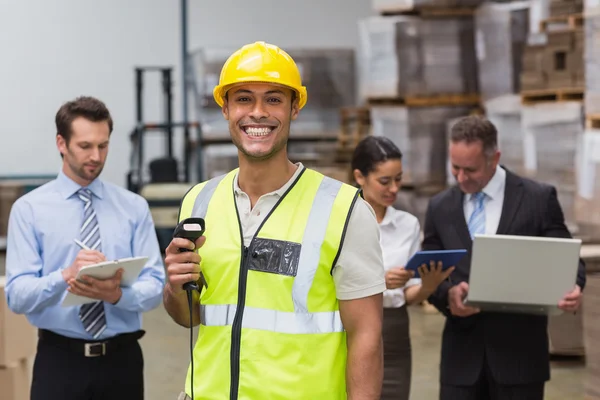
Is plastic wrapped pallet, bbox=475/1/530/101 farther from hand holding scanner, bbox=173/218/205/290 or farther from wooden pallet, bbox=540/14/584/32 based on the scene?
hand holding scanner, bbox=173/218/205/290

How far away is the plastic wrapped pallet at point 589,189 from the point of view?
23.2 ft

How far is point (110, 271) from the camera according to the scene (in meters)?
3.47

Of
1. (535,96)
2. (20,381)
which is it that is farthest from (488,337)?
(535,96)

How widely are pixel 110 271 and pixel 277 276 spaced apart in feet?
4.25

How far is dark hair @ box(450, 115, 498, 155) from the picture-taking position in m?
3.95

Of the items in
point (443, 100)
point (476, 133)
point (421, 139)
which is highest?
point (443, 100)

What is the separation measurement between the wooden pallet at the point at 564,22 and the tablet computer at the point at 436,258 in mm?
4691

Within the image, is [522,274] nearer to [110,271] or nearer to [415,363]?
[110,271]

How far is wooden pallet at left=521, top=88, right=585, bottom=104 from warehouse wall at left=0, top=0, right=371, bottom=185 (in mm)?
6304

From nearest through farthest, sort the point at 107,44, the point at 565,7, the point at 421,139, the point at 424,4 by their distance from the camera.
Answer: the point at 565,7 < the point at 424,4 < the point at 421,139 < the point at 107,44

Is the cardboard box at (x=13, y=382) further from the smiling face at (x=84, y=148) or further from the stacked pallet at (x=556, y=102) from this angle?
the stacked pallet at (x=556, y=102)

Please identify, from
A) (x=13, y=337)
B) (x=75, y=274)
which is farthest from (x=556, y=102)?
(x=75, y=274)

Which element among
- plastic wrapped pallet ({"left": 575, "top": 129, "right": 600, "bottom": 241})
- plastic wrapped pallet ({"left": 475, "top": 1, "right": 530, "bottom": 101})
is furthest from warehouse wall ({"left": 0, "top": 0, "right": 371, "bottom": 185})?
plastic wrapped pallet ({"left": 575, "top": 129, "right": 600, "bottom": 241})

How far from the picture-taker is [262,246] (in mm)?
2367
